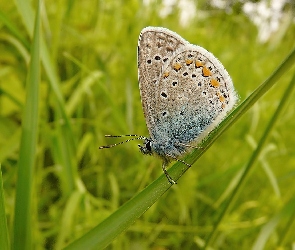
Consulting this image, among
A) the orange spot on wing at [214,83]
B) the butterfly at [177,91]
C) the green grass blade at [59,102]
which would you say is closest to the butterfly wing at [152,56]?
the butterfly at [177,91]

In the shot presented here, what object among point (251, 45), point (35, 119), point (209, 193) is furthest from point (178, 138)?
point (251, 45)

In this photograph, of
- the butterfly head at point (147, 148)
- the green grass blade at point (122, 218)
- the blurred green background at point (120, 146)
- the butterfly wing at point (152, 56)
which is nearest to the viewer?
the green grass blade at point (122, 218)

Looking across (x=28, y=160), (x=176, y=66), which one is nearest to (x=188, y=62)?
(x=176, y=66)

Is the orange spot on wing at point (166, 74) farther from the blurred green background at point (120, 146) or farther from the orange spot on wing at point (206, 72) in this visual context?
the blurred green background at point (120, 146)

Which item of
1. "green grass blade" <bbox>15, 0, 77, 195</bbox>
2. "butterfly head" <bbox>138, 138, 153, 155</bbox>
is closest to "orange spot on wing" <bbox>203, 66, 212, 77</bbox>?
"butterfly head" <bbox>138, 138, 153, 155</bbox>

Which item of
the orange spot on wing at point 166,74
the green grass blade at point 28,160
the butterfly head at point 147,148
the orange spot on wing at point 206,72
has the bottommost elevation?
the green grass blade at point 28,160

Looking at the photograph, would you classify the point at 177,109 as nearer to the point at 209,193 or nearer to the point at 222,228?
the point at 222,228

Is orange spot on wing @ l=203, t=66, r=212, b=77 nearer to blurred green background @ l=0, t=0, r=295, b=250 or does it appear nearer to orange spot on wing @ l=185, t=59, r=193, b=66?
orange spot on wing @ l=185, t=59, r=193, b=66
